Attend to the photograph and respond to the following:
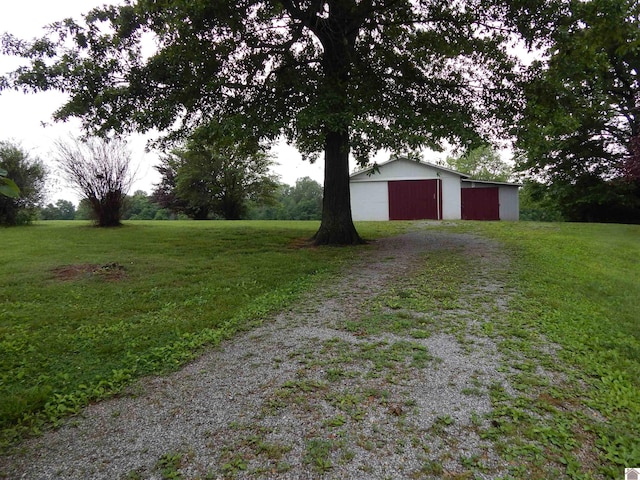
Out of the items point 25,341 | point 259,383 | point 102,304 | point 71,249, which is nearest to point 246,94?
point 71,249

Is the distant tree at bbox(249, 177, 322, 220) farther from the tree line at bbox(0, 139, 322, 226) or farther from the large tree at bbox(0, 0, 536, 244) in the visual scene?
the large tree at bbox(0, 0, 536, 244)

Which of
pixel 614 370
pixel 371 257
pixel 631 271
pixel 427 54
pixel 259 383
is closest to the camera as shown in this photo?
pixel 259 383

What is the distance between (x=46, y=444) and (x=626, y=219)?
88.2ft

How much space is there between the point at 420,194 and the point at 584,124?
8.85 metres

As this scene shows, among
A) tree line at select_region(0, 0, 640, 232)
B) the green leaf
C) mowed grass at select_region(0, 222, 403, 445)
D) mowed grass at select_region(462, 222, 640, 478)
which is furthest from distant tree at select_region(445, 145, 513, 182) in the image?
the green leaf

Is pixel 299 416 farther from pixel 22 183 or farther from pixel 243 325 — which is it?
pixel 22 183

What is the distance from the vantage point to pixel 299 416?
8.38 ft

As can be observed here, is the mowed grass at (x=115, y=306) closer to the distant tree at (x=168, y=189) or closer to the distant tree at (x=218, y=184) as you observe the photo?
the distant tree at (x=218, y=184)

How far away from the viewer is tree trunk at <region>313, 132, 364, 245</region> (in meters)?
9.76

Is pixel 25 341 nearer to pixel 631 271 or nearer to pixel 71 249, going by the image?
pixel 71 249

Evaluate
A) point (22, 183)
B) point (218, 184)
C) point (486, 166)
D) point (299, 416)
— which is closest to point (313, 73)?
point (299, 416)

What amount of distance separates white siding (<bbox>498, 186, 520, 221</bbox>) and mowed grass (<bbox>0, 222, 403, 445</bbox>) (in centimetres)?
1561

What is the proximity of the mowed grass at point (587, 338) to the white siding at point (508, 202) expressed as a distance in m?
13.8

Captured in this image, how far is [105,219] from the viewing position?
13906 mm
